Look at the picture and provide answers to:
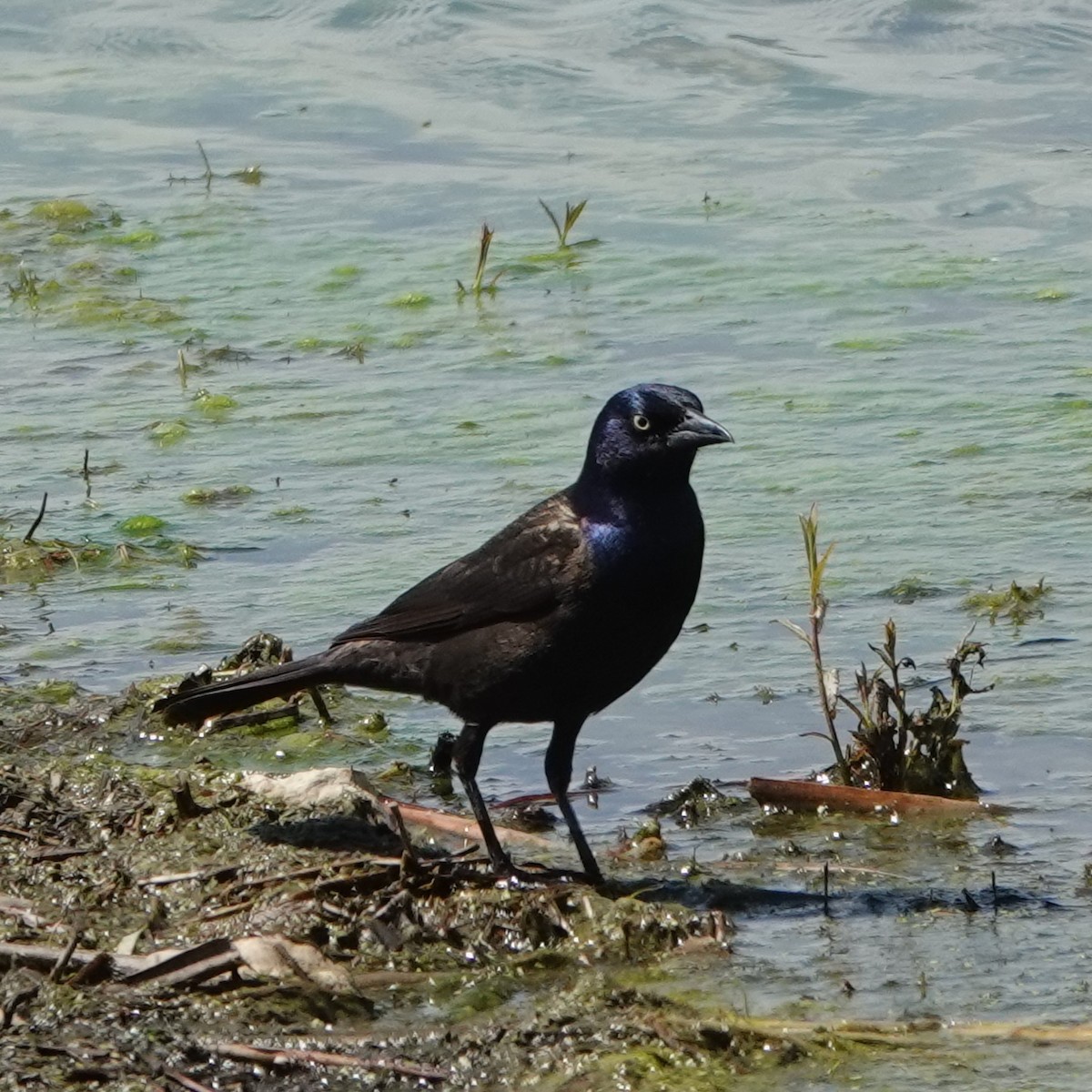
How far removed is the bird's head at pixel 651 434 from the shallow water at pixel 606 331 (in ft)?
2.93

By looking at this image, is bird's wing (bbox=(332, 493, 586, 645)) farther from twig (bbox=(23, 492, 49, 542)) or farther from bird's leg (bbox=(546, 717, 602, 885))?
twig (bbox=(23, 492, 49, 542))

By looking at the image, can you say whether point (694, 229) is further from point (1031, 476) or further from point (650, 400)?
point (650, 400)

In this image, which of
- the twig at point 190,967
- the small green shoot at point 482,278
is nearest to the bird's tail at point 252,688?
the twig at point 190,967

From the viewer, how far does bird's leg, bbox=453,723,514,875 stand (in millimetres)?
5039

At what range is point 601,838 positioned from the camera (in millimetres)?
5461

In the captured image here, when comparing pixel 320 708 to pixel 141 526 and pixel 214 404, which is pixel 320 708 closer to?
pixel 141 526

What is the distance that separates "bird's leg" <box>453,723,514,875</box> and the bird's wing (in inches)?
9.7

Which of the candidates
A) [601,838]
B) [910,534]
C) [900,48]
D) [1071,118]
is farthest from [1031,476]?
[900,48]

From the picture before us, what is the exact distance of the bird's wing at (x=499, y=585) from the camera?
516 centimetres

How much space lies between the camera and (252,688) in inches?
221

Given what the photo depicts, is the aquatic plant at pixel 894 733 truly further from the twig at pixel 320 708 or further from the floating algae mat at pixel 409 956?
the twig at pixel 320 708

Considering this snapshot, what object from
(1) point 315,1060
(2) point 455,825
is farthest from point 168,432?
(1) point 315,1060

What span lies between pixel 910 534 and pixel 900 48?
728cm

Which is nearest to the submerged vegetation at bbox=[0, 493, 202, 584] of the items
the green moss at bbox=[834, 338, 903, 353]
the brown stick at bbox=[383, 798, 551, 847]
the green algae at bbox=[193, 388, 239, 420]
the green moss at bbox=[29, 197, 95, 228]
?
the green algae at bbox=[193, 388, 239, 420]
